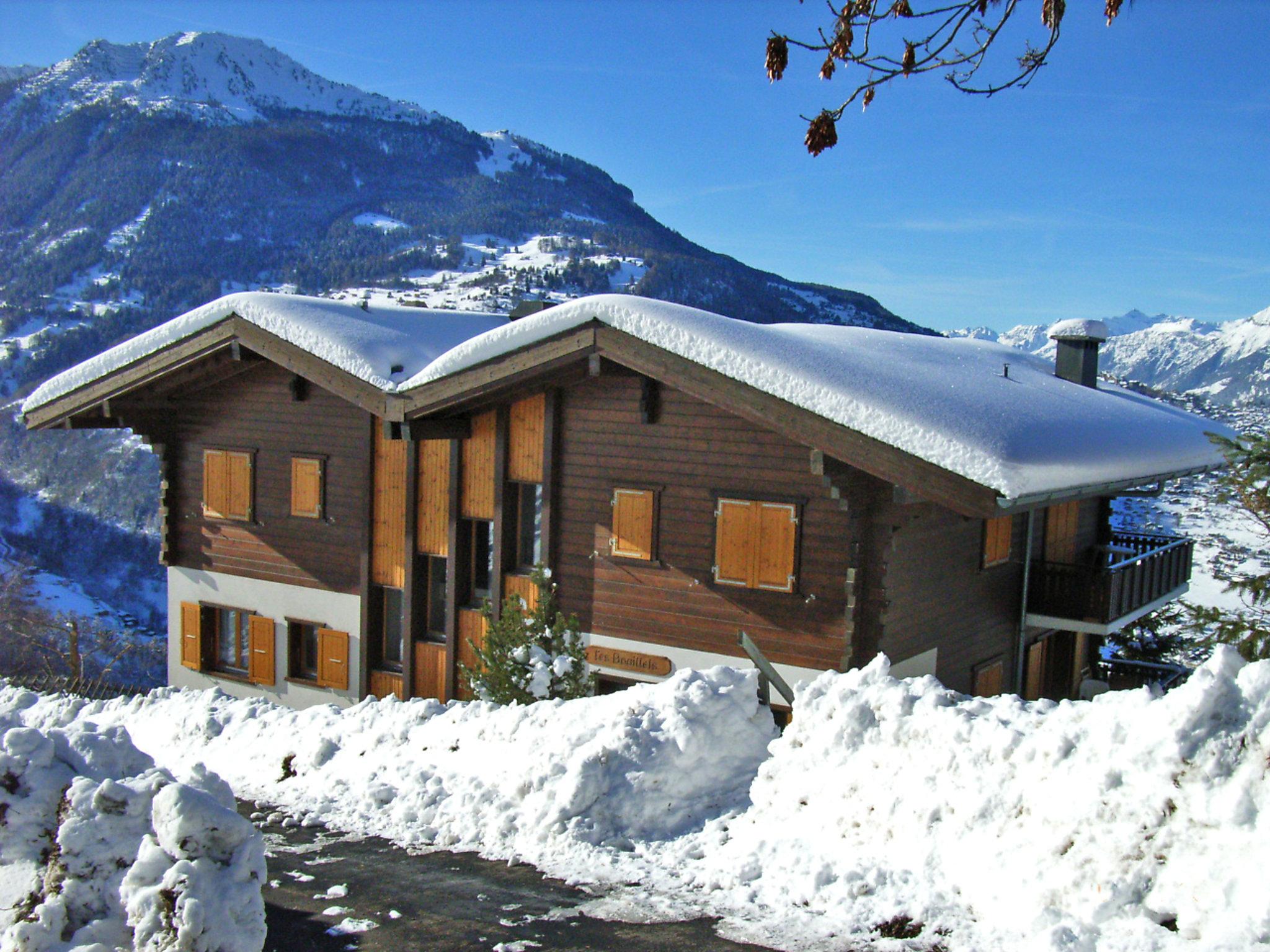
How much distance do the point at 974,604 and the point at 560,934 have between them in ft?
32.3

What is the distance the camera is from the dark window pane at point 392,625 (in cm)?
1719

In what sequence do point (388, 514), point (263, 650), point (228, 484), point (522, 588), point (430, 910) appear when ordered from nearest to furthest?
point (430, 910)
point (522, 588)
point (388, 514)
point (263, 650)
point (228, 484)

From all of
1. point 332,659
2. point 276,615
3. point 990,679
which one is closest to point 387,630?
point 332,659

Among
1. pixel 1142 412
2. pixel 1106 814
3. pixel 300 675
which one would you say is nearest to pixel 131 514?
pixel 300 675

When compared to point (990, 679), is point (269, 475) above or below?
above

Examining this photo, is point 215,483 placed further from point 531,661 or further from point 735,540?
point 735,540

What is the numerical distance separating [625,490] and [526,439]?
6.40 feet

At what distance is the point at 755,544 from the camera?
43.3 ft

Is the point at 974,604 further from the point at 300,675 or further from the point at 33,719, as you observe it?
the point at 33,719

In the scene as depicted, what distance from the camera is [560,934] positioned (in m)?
6.95

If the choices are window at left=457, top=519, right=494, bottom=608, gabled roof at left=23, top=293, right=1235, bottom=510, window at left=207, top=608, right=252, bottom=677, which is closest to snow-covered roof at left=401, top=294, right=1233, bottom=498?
gabled roof at left=23, top=293, right=1235, bottom=510

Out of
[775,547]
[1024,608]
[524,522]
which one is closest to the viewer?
[775,547]

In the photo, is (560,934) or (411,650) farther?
(411,650)

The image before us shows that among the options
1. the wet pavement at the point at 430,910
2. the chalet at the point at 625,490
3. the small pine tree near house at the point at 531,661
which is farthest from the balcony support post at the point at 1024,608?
the wet pavement at the point at 430,910
